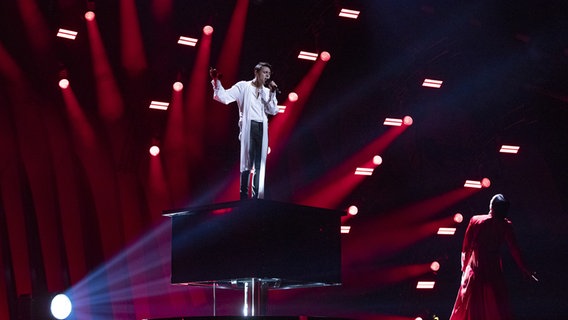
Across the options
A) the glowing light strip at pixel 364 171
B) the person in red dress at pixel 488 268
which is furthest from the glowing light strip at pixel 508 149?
the person in red dress at pixel 488 268

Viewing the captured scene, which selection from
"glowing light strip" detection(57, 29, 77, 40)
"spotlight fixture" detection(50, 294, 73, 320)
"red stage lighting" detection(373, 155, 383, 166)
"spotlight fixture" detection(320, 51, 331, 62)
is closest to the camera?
"spotlight fixture" detection(50, 294, 73, 320)

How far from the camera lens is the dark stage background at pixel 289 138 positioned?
30.0ft

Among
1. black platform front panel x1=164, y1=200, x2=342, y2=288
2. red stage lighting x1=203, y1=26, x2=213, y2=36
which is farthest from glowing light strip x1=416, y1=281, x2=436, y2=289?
black platform front panel x1=164, y1=200, x2=342, y2=288

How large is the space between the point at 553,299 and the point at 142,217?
5817mm

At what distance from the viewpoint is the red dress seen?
7344mm

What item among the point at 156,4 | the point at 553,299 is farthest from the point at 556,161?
the point at 156,4

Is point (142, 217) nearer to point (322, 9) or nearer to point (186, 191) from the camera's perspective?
point (186, 191)

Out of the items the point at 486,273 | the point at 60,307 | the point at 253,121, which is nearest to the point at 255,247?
the point at 253,121

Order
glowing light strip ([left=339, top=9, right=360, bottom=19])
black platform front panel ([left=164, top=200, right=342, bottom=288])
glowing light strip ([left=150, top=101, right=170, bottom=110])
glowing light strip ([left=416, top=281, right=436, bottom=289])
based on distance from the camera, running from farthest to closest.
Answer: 1. glowing light strip ([left=416, top=281, right=436, bottom=289])
2. glowing light strip ([left=339, top=9, right=360, bottom=19])
3. glowing light strip ([left=150, top=101, right=170, bottom=110])
4. black platform front panel ([left=164, top=200, right=342, bottom=288])

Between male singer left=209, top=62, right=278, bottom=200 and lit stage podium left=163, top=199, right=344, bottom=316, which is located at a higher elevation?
male singer left=209, top=62, right=278, bottom=200

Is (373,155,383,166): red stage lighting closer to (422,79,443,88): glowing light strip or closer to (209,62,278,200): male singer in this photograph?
(422,79,443,88): glowing light strip

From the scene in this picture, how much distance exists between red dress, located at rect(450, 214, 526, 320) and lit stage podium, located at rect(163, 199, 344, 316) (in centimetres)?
220

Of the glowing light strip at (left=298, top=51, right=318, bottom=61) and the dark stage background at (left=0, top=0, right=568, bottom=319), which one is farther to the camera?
the glowing light strip at (left=298, top=51, right=318, bottom=61)

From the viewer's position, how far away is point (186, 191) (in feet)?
33.0
